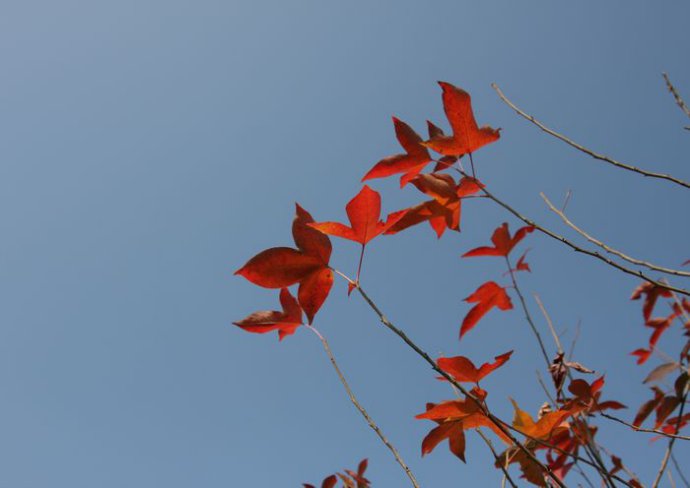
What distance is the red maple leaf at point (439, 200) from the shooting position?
101 cm

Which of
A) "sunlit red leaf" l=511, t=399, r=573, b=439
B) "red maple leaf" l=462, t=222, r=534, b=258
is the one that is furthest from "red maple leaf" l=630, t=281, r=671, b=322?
"sunlit red leaf" l=511, t=399, r=573, b=439

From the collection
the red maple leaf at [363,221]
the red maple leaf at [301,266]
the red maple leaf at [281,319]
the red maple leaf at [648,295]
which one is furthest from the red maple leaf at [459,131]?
the red maple leaf at [648,295]

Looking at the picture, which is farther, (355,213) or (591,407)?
(591,407)

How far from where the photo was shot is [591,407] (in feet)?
4.45

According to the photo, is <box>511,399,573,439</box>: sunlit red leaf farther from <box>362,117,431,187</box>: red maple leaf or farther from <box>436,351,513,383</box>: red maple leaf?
<box>362,117,431,187</box>: red maple leaf

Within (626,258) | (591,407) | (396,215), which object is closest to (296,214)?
(396,215)

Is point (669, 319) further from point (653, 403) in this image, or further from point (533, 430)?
point (533, 430)

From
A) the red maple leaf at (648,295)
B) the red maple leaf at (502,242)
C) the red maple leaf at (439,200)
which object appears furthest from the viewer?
the red maple leaf at (648,295)

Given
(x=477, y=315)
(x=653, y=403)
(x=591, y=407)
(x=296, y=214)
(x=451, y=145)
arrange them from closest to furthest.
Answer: (x=296, y=214), (x=451, y=145), (x=591, y=407), (x=477, y=315), (x=653, y=403)

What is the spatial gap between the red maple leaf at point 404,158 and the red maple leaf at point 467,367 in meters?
0.45

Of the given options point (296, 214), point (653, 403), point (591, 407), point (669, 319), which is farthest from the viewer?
point (669, 319)

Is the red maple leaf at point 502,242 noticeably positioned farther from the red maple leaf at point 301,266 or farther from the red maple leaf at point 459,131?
the red maple leaf at point 301,266

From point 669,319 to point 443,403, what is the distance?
170cm

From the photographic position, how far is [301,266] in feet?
3.13
